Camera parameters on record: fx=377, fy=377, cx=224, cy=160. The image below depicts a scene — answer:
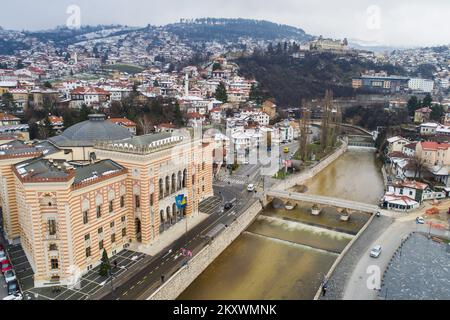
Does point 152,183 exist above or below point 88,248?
above

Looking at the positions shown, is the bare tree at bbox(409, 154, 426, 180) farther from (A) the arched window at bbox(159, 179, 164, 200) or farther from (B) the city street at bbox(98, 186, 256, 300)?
(A) the arched window at bbox(159, 179, 164, 200)

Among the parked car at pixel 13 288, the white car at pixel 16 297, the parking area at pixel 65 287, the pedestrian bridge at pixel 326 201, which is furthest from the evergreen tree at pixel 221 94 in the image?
the white car at pixel 16 297

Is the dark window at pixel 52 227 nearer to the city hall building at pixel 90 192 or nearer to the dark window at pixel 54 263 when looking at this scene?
the city hall building at pixel 90 192

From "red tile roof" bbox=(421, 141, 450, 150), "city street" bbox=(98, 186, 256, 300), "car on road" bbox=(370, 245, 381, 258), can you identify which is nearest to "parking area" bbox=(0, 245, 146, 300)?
"city street" bbox=(98, 186, 256, 300)

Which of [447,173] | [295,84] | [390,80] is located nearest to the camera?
[447,173]
